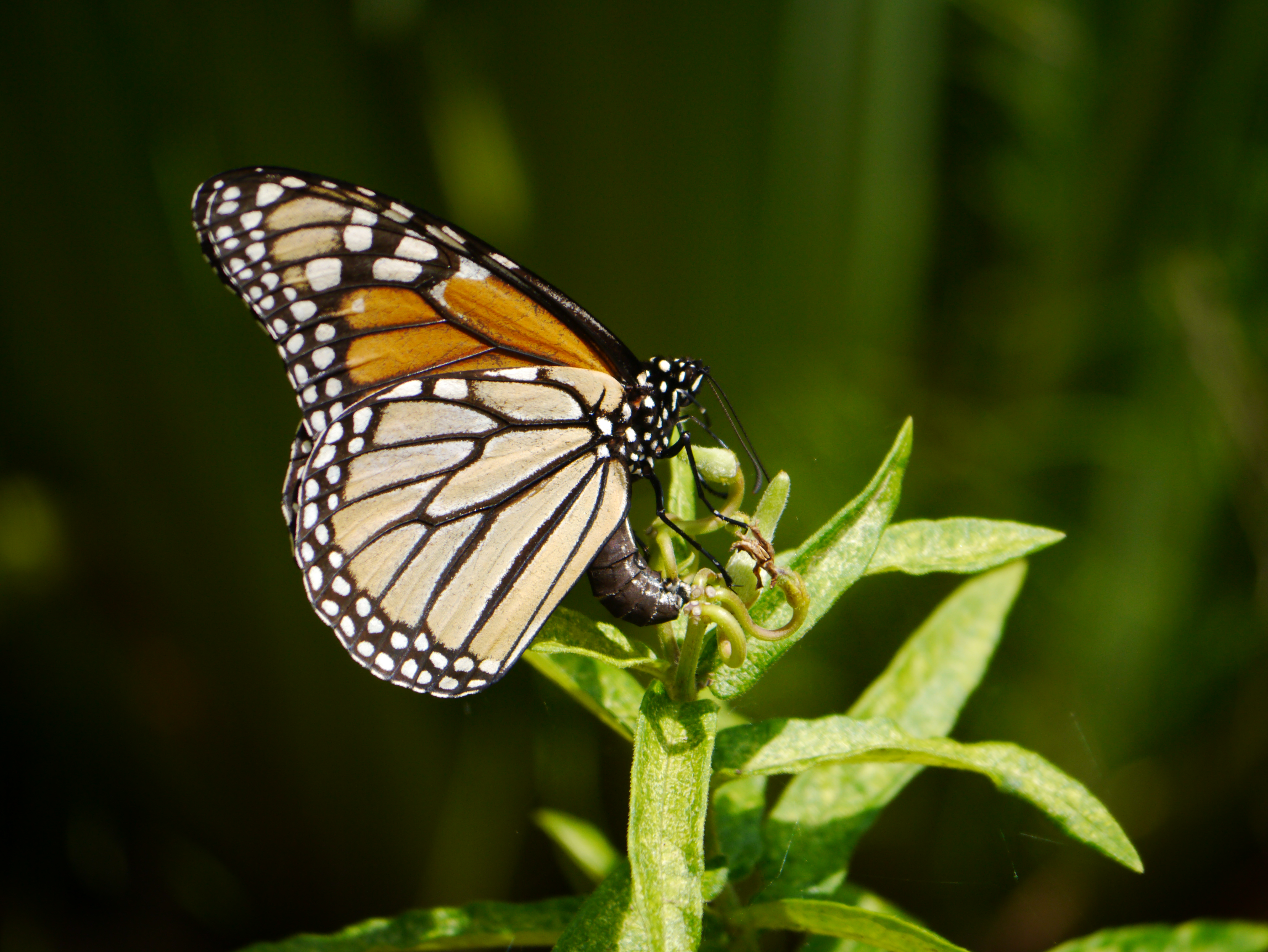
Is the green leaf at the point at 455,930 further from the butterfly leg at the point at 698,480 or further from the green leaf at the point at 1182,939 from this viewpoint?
the green leaf at the point at 1182,939

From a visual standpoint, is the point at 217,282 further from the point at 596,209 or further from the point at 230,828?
the point at 230,828

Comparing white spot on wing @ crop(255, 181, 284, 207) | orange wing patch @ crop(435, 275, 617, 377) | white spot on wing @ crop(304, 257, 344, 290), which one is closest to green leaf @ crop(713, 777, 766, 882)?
orange wing patch @ crop(435, 275, 617, 377)

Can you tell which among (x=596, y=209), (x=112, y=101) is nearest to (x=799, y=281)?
(x=596, y=209)

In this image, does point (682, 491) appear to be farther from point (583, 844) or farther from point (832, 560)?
point (583, 844)

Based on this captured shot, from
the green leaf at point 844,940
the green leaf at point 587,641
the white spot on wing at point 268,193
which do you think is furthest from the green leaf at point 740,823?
the white spot on wing at point 268,193

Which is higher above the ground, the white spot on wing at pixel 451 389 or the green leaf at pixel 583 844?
the white spot on wing at pixel 451 389

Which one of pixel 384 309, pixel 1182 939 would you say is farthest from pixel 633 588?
pixel 1182 939
